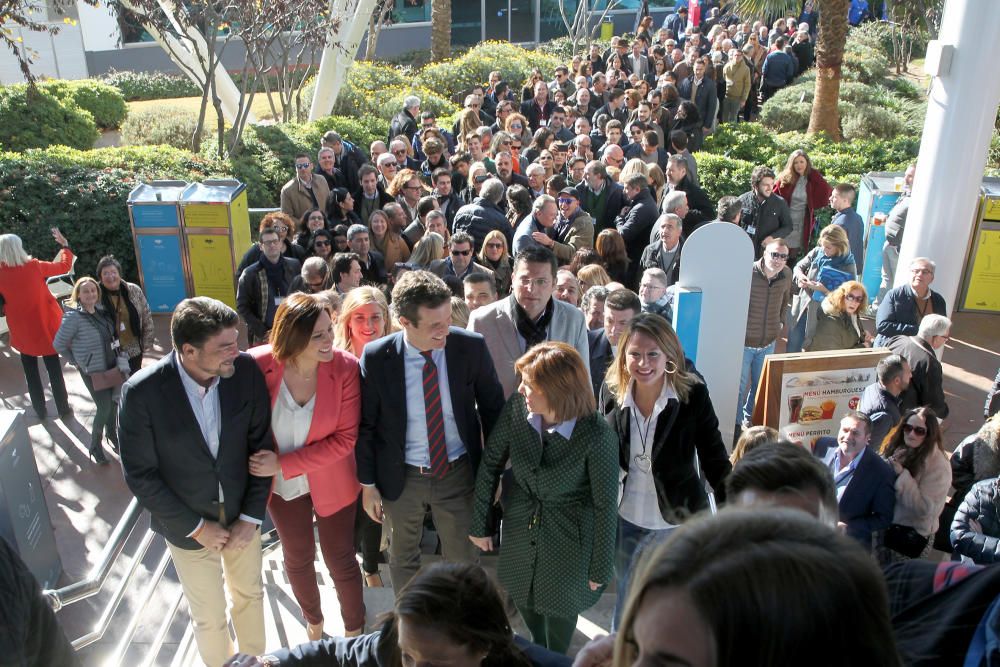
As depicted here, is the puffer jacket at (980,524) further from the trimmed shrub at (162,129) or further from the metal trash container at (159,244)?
the trimmed shrub at (162,129)

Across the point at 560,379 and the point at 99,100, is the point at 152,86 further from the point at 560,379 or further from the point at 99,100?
the point at 560,379

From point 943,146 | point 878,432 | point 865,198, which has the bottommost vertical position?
point 878,432

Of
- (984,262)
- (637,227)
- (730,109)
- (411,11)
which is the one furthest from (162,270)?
(411,11)

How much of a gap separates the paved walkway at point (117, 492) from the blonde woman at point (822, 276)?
4.68ft

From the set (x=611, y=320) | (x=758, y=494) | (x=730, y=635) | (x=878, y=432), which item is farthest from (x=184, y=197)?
(x=730, y=635)

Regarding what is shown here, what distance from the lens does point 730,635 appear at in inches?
38.3

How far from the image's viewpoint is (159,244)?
9.68 meters

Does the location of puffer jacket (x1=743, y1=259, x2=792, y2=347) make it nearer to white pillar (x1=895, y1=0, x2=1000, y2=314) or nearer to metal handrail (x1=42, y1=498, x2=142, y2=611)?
white pillar (x1=895, y1=0, x2=1000, y2=314)

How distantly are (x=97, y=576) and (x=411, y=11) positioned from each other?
34129 mm

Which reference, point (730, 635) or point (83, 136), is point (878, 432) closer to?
point (730, 635)

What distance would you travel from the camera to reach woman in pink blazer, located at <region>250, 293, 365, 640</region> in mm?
3896

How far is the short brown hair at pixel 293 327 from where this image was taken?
3.84 m

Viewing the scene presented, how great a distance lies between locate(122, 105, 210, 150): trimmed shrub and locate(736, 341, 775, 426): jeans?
1247cm

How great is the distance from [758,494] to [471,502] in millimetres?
1951
